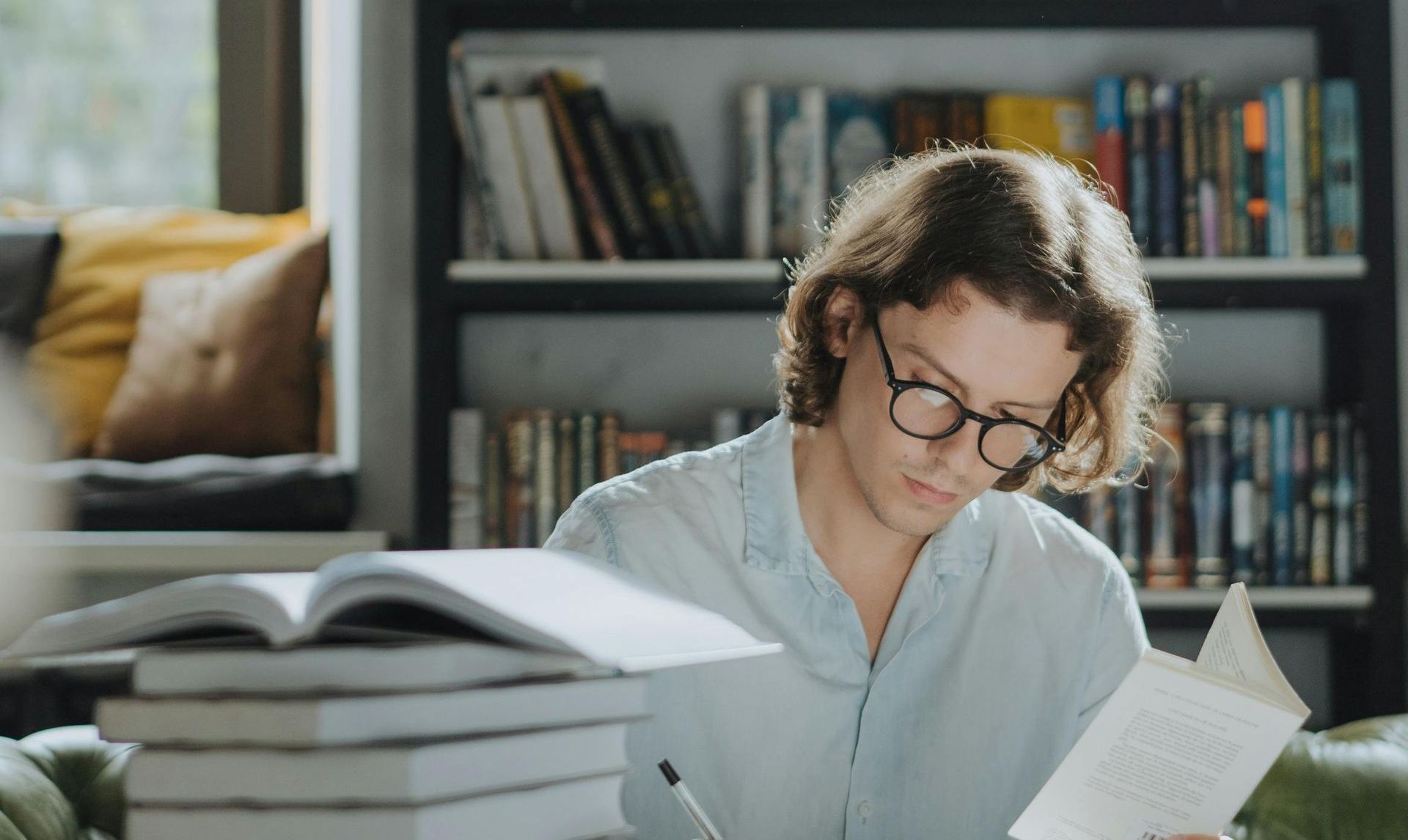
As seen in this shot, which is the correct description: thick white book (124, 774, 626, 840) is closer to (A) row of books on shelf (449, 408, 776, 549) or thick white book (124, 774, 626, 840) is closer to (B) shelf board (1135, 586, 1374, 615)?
(A) row of books on shelf (449, 408, 776, 549)

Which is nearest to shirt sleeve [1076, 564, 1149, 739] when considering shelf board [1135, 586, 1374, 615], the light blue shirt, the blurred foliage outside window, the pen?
the light blue shirt

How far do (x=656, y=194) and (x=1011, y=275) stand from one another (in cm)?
110

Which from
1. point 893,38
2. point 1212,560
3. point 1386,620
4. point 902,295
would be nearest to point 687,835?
point 902,295

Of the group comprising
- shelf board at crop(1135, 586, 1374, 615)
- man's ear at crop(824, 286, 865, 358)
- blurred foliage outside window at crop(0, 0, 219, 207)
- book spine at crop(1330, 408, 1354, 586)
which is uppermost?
blurred foliage outside window at crop(0, 0, 219, 207)

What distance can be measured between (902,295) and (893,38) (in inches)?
51.1

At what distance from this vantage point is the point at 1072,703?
1.23 meters

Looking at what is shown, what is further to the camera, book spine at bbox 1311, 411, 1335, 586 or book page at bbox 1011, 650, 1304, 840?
book spine at bbox 1311, 411, 1335, 586

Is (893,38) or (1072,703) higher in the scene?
(893,38)

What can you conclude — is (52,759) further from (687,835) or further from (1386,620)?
(1386,620)

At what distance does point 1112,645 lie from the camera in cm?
125

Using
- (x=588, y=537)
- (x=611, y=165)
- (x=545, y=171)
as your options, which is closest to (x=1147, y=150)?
(x=611, y=165)

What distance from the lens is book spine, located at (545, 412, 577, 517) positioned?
213 centimetres

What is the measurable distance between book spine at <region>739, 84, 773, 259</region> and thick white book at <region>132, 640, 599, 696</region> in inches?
64.0

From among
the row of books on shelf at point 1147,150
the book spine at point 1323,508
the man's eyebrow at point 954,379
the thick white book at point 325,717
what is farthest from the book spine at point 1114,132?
the thick white book at point 325,717
